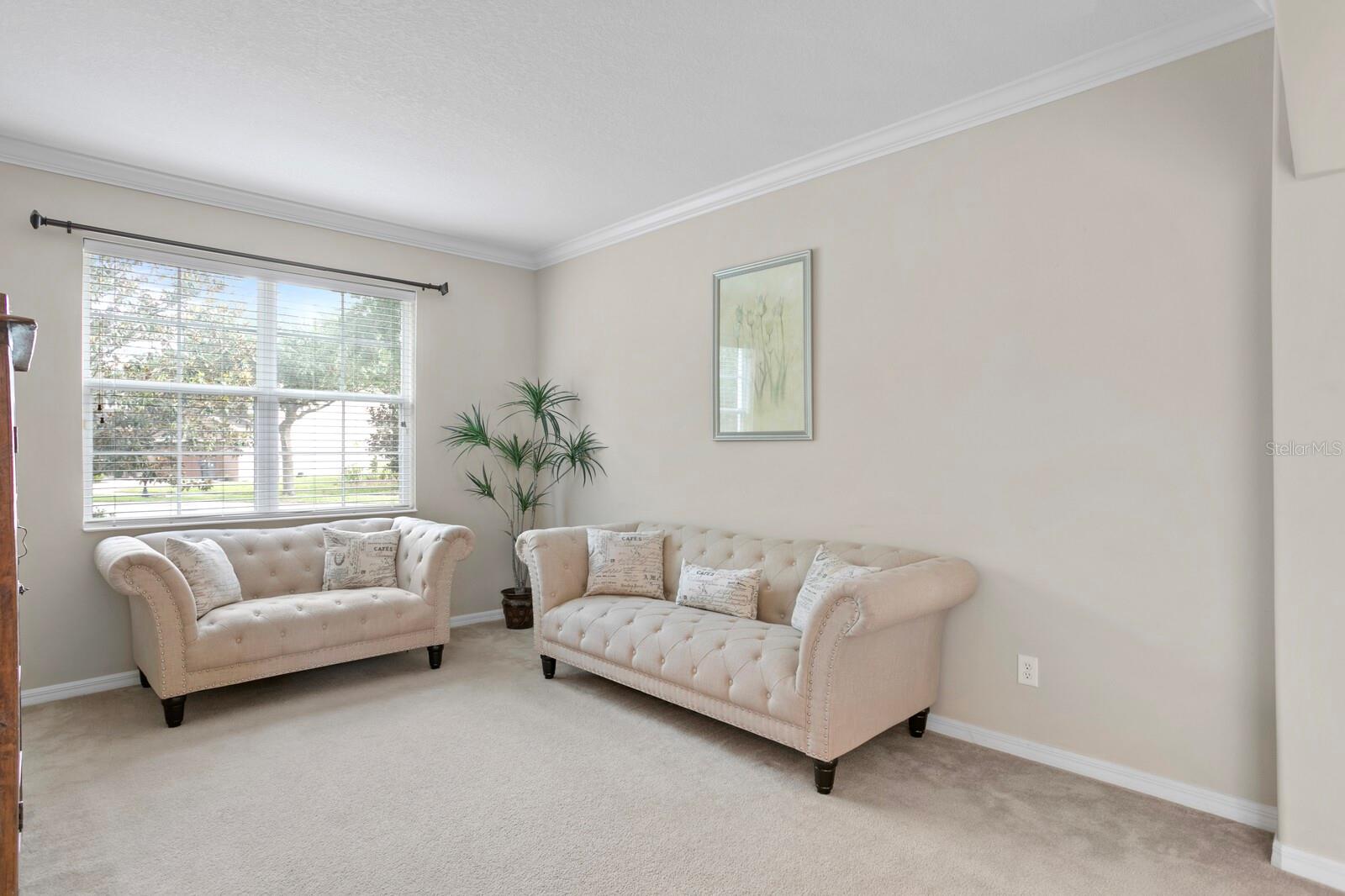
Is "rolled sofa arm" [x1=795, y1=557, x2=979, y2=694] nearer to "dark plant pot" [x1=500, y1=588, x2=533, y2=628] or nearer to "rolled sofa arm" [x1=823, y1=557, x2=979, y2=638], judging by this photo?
"rolled sofa arm" [x1=823, y1=557, x2=979, y2=638]

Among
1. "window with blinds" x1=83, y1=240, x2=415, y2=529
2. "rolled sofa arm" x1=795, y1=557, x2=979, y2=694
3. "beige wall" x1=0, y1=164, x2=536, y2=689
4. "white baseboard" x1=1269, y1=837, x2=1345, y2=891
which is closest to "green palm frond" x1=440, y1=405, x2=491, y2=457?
"window with blinds" x1=83, y1=240, x2=415, y2=529

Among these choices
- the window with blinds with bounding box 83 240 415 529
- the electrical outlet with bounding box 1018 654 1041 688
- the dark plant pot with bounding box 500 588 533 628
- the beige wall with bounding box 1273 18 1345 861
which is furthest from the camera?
the dark plant pot with bounding box 500 588 533 628

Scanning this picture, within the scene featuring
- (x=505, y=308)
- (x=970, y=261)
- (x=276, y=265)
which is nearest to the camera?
(x=970, y=261)

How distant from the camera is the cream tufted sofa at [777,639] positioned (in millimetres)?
2619

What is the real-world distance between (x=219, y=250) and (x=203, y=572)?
1829 millimetres

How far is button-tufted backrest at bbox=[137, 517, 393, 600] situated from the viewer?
395cm

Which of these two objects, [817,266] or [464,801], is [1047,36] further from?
[464,801]

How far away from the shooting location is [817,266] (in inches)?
147

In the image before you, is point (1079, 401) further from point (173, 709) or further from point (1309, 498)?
point (173, 709)

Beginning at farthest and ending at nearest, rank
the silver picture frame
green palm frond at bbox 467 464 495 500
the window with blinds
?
green palm frond at bbox 467 464 495 500
the window with blinds
the silver picture frame

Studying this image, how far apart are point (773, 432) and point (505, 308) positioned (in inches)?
101

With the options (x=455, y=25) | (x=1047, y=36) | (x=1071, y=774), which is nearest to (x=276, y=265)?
(x=455, y=25)

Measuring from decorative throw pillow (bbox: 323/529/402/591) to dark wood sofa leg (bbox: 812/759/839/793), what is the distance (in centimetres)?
272

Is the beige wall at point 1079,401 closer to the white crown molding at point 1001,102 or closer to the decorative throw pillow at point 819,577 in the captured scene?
the white crown molding at point 1001,102
